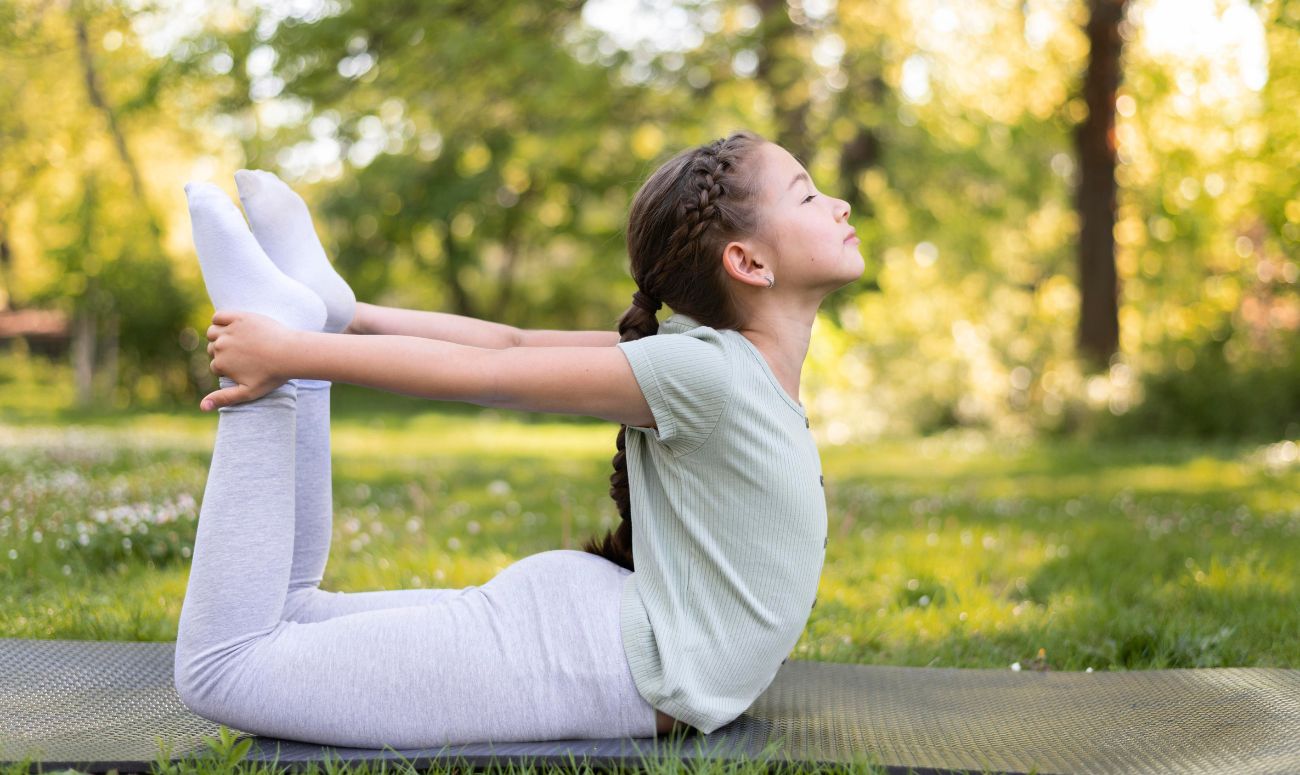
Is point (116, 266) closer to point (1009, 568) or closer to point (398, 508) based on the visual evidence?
point (398, 508)

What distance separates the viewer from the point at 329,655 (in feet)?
7.17

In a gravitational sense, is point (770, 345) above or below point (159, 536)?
above

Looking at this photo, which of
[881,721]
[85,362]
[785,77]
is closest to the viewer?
[881,721]

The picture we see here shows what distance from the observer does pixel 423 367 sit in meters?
2.05

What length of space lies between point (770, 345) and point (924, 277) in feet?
54.7

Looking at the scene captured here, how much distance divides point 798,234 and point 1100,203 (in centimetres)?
1274

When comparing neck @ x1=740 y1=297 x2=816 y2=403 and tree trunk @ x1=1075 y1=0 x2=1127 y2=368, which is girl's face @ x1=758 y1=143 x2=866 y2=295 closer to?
neck @ x1=740 y1=297 x2=816 y2=403

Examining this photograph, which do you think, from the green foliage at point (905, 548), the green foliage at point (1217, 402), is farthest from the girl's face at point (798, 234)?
the green foliage at point (1217, 402)

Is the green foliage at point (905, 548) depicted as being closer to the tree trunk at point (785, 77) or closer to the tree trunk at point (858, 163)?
the tree trunk at point (785, 77)

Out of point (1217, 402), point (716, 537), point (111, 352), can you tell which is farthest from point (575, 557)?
point (111, 352)

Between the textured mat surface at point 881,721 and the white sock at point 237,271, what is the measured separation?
2.77 ft

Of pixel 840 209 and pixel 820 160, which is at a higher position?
pixel 840 209

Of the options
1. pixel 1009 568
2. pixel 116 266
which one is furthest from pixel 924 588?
pixel 116 266

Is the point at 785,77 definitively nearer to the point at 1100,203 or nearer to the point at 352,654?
the point at 1100,203
